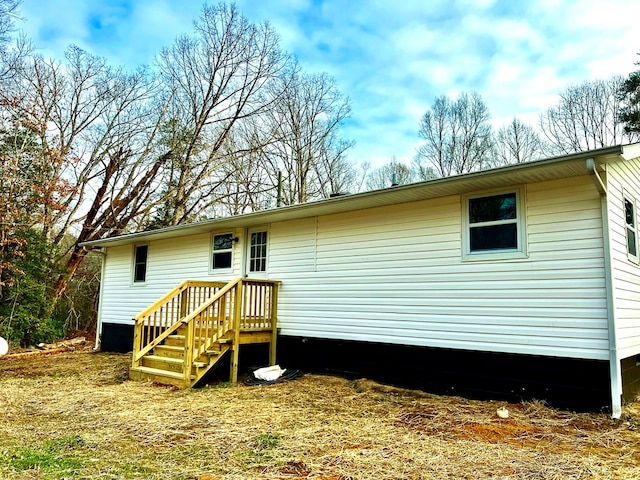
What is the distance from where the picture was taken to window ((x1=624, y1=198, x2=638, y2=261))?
610cm

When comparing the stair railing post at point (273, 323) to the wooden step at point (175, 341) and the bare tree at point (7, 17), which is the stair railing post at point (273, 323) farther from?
the bare tree at point (7, 17)

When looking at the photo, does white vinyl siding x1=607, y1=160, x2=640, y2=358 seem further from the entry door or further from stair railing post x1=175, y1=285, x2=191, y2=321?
stair railing post x1=175, y1=285, x2=191, y2=321

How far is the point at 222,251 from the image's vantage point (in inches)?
382

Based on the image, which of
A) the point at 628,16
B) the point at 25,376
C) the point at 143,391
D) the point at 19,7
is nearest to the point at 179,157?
the point at 19,7

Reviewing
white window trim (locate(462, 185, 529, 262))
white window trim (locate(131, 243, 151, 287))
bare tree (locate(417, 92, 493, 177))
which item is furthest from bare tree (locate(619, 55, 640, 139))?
white window trim (locate(131, 243, 151, 287))

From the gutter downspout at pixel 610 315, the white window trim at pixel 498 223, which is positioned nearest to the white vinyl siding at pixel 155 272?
the white window trim at pixel 498 223

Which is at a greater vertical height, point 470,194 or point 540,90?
point 540,90

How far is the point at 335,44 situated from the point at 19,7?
1040 cm

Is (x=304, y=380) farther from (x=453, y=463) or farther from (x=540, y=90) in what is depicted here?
(x=540, y=90)

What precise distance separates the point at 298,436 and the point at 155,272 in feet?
26.0

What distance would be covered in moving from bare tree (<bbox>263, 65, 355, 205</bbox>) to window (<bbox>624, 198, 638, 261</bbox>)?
15986 mm

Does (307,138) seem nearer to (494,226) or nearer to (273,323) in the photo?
(273,323)

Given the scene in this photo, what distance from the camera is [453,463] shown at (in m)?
3.66

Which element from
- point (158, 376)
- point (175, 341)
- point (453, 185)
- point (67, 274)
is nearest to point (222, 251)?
point (175, 341)
